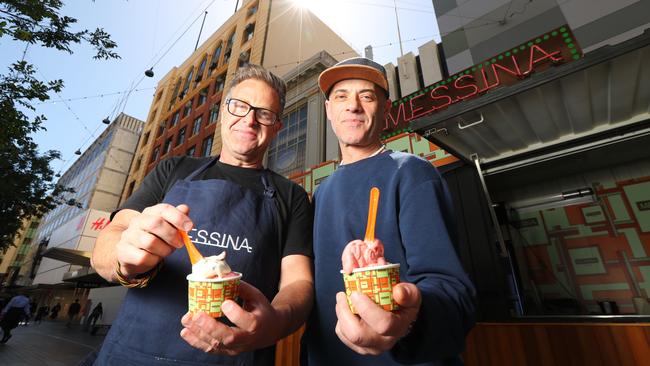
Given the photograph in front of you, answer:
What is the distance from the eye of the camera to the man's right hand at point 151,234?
1059 millimetres

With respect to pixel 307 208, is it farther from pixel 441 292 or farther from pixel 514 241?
pixel 514 241

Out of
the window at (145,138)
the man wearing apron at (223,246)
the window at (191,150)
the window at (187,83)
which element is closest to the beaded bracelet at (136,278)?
the man wearing apron at (223,246)

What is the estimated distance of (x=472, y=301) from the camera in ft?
3.57

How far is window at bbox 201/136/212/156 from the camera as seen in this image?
59.0 feet

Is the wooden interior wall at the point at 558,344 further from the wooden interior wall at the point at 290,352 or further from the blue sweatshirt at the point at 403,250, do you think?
the blue sweatshirt at the point at 403,250

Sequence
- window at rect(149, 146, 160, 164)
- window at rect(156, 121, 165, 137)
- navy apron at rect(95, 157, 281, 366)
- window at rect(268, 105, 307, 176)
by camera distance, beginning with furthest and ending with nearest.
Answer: window at rect(156, 121, 165, 137), window at rect(149, 146, 160, 164), window at rect(268, 105, 307, 176), navy apron at rect(95, 157, 281, 366)

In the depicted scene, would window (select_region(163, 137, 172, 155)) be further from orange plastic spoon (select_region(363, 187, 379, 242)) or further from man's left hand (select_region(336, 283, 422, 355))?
man's left hand (select_region(336, 283, 422, 355))

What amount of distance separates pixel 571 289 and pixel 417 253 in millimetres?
6824

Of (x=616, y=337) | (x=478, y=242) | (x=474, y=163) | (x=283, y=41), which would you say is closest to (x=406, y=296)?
(x=616, y=337)

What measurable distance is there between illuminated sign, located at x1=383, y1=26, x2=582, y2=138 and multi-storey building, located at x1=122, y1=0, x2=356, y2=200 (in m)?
10.9

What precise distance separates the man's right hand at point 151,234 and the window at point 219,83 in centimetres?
2080

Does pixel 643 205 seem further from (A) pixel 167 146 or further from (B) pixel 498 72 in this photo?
(A) pixel 167 146

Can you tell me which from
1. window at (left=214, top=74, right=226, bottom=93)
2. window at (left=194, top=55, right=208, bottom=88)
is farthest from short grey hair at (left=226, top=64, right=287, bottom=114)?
window at (left=194, top=55, right=208, bottom=88)

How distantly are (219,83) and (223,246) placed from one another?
21127 mm
